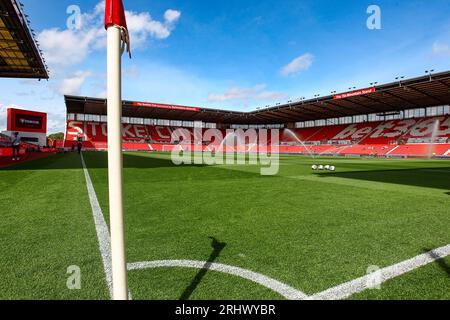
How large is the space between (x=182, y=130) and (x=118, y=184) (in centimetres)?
7302

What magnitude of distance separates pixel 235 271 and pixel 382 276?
4.89 feet

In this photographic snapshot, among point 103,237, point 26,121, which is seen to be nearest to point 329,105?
point 103,237

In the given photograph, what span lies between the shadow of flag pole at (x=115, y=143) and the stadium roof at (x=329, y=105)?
40.9 meters

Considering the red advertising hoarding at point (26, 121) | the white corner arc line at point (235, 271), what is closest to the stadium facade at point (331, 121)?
the red advertising hoarding at point (26, 121)

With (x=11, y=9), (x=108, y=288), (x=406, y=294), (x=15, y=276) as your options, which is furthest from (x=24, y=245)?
(x=11, y=9)

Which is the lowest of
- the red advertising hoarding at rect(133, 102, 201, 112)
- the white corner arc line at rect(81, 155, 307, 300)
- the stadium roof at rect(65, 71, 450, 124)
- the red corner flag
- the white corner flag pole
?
the white corner arc line at rect(81, 155, 307, 300)

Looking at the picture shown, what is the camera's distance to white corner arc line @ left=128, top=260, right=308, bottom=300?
236 centimetres

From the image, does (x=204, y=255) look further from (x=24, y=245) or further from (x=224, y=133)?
(x=224, y=133)

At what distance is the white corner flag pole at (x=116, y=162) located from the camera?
1.53 meters

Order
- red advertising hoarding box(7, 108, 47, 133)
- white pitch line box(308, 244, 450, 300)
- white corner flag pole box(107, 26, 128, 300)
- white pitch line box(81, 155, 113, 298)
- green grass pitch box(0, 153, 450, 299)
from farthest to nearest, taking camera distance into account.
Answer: red advertising hoarding box(7, 108, 47, 133) → white pitch line box(81, 155, 113, 298) → green grass pitch box(0, 153, 450, 299) → white pitch line box(308, 244, 450, 300) → white corner flag pole box(107, 26, 128, 300)

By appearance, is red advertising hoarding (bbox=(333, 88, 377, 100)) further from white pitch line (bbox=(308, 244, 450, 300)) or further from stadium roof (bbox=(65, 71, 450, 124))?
white pitch line (bbox=(308, 244, 450, 300))

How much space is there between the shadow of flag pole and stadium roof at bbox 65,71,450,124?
40.9 m

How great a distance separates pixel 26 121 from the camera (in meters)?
50.1

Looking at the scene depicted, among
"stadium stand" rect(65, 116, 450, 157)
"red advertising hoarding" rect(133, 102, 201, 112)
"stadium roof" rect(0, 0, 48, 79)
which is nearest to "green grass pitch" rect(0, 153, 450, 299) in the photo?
"stadium roof" rect(0, 0, 48, 79)
